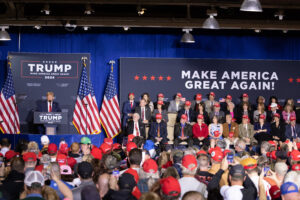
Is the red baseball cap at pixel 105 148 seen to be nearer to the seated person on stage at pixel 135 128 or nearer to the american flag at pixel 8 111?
the seated person on stage at pixel 135 128

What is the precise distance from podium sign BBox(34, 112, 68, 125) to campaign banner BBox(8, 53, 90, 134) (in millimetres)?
1479

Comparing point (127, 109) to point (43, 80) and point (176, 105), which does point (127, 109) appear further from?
point (43, 80)

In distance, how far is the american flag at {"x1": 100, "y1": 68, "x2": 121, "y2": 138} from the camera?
18.0m

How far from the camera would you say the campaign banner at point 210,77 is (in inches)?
727

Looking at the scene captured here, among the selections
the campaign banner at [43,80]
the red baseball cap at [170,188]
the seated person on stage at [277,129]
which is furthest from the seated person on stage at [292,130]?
the red baseball cap at [170,188]

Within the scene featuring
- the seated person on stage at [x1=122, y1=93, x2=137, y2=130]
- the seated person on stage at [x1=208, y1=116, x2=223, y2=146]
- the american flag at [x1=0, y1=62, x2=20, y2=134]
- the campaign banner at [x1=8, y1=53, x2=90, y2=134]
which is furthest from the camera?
the seated person on stage at [x1=122, y1=93, x2=137, y2=130]

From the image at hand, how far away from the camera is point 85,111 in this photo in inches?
686

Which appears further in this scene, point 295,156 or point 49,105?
point 49,105

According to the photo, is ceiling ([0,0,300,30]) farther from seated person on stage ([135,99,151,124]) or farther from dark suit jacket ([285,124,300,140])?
dark suit jacket ([285,124,300,140])

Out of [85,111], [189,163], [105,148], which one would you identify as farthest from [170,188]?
[85,111]

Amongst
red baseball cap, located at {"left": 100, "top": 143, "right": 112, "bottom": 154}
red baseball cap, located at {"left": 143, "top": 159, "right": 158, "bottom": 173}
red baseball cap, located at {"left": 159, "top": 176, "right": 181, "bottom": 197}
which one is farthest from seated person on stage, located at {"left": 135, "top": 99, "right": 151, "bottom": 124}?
red baseball cap, located at {"left": 159, "top": 176, "right": 181, "bottom": 197}

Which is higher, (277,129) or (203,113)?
(203,113)

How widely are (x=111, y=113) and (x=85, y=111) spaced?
98 cm

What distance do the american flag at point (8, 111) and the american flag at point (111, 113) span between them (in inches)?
105
